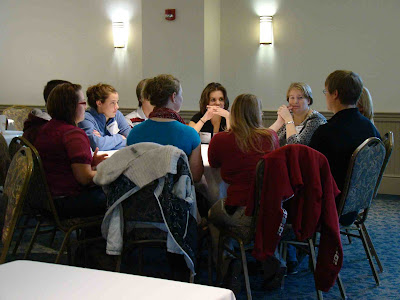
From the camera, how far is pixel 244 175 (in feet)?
9.76

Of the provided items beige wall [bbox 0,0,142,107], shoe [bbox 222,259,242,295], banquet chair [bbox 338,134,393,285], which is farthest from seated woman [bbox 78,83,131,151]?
beige wall [bbox 0,0,142,107]

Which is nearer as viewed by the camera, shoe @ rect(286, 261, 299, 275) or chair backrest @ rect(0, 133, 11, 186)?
chair backrest @ rect(0, 133, 11, 186)

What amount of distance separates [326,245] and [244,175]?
56 cm

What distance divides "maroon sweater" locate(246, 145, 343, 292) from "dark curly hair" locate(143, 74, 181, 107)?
3.04 feet

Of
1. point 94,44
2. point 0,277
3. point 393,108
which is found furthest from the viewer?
point 94,44

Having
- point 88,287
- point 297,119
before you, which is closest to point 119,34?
point 297,119

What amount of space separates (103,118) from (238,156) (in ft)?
5.54

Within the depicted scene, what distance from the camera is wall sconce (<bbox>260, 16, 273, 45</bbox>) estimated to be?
6.18 metres

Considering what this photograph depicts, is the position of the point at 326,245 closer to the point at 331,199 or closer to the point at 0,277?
the point at 331,199

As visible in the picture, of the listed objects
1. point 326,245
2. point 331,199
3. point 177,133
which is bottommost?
point 326,245

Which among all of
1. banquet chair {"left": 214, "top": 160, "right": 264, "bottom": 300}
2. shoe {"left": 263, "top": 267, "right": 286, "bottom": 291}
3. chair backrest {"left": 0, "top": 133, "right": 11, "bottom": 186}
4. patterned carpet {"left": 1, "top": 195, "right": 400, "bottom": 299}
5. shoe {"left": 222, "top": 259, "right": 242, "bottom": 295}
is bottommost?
patterned carpet {"left": 1, "top": 195, "right": 400, "bottom": 299}

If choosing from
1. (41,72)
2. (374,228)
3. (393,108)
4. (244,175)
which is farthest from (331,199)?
(41,72)

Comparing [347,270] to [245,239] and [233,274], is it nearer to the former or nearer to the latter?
[233,274]

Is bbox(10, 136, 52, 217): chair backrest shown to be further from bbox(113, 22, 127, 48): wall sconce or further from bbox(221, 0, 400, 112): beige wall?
bbox(113, 22, 127, 48): wall sconce
